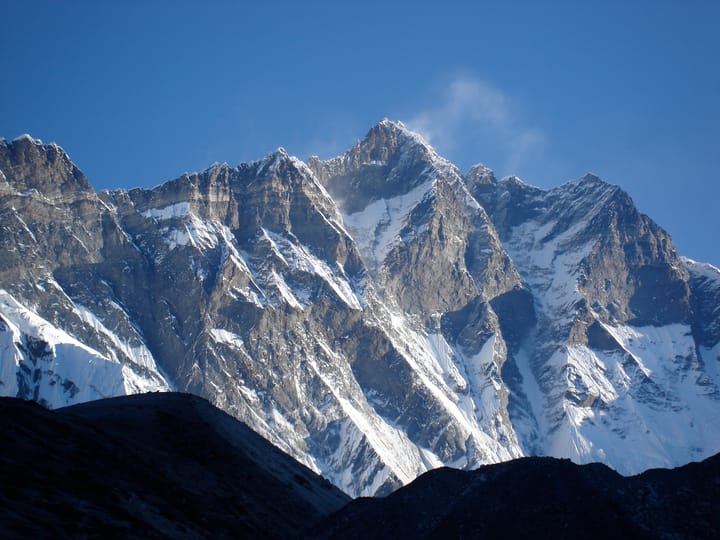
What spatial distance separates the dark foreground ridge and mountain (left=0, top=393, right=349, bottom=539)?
→ 146 mm

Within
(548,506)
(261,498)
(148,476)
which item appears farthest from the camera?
(261,498)

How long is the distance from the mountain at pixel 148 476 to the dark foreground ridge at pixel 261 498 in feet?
0.48

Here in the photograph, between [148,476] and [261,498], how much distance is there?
11.8 m

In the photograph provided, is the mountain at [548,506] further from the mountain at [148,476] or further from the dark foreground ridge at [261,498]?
the mountain at [148,476]

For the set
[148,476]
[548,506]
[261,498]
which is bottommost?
[548,506]

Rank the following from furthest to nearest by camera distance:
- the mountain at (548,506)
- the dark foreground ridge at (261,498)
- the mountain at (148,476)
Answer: the mountain at (548,506), the dark foreground ridge at (261,498), the mountain at (148,476)

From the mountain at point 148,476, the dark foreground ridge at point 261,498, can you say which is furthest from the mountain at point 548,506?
the mountain at point 148,476

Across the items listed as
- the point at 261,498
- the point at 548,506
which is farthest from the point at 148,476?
the point at 548,506

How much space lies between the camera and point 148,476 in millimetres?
84125

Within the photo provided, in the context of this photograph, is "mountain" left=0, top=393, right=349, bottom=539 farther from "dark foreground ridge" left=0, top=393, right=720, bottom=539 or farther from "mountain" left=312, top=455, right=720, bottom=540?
"mountain" left=312, top=455, right=720, bottom=540

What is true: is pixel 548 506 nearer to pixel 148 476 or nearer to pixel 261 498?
pixel 261 498

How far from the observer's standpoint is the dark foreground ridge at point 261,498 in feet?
227

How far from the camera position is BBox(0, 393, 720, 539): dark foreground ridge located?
227 ft

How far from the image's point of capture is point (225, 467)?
316 ft
